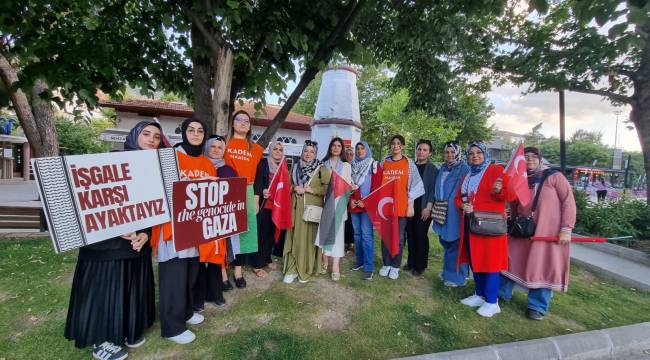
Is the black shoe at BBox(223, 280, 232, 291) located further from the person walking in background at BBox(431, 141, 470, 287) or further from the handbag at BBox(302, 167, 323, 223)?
the person walking in background at BBox(431, 141, 470, 287)

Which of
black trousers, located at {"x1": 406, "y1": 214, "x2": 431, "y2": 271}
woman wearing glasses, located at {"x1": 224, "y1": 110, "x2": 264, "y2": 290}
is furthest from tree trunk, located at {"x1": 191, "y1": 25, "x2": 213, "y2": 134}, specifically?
black trousers, located at {"x1": 406, "y1": 214, "x2": 431, "y2": 271}

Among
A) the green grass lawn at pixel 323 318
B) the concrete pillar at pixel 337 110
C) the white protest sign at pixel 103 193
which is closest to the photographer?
the white protest sign at pixel 103 193

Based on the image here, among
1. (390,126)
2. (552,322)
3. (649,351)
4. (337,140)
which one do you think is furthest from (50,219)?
(390,126)

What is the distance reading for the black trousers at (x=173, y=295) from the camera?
2.43 metres

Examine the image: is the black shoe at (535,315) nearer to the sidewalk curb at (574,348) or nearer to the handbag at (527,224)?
the sidewalk curb at (574,348)

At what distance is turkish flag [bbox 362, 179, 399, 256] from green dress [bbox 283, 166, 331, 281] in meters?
0.71

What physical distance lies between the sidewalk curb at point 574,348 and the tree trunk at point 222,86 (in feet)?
10.1

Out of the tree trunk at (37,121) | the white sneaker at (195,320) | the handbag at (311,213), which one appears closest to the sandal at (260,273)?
the handbag at (311,213)

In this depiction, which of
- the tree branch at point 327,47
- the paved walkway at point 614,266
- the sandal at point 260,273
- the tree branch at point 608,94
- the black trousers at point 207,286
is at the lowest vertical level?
the paved walkway at point 614,266

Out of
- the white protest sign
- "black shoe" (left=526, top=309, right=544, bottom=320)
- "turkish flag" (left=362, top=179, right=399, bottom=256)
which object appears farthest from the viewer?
"turkish flag" (left=362, top=179, right=399, bottom=256)

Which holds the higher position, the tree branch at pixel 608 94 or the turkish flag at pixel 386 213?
the tree branch at pixel 608 94

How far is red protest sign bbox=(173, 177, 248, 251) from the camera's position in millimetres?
2355

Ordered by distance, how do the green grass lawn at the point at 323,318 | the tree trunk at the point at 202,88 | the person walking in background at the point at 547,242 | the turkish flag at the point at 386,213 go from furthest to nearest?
the turkish flag at the point at 386,213 → the tree trunk at the point at 202,88 → the person walking in background at the point at 547,242 → the green grass lawn at the point at 323,318

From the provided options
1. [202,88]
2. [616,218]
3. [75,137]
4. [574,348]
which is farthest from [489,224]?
[75,137]
